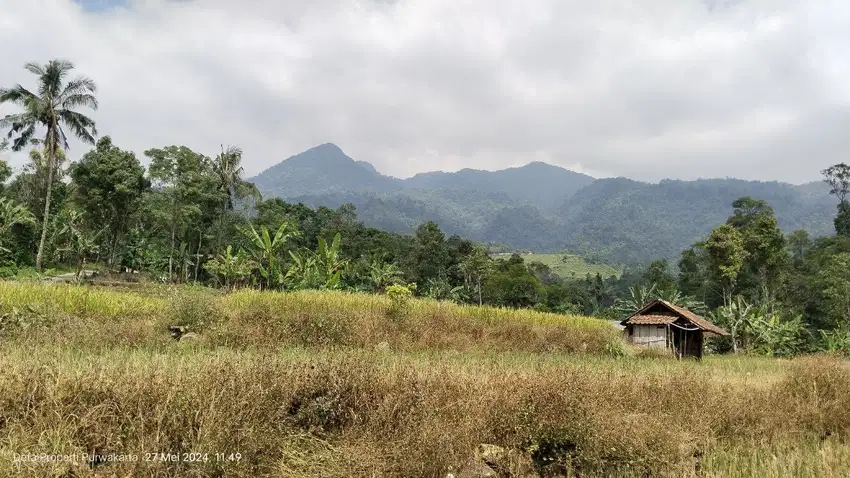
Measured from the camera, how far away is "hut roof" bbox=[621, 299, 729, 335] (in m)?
20.4

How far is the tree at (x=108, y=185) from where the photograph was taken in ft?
106

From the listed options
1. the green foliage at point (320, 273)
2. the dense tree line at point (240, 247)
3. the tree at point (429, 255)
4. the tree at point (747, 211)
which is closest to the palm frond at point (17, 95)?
the dense tree line at point (240, 247)

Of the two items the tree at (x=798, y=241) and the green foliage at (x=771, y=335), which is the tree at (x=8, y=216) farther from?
the tree at (x=798, y=241)

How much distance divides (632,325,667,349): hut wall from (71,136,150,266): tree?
105ft

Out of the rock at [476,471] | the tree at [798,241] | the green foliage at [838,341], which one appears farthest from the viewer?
the tree at [798,241]

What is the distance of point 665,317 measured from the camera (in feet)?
68.4

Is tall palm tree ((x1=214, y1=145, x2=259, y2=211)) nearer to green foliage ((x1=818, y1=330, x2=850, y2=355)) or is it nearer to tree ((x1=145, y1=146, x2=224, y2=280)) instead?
tree ((x1=145, y1=146, x2=224, y2=280))

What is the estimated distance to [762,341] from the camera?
27.7 meters

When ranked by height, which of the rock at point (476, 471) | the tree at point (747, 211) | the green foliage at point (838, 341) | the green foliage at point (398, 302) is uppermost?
the tree at point (747, 211)

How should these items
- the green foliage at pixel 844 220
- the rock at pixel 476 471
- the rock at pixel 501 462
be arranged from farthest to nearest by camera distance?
the green foliage at pixel 844 220
the rock at pixel 501 462
the rock at pixel 476 471

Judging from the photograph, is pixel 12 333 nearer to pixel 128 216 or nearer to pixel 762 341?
pixel 128 216

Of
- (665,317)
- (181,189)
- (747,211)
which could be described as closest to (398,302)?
(665,317)

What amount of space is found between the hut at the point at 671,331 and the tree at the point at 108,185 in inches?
1264

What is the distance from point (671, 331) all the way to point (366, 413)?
1857 centimetres
